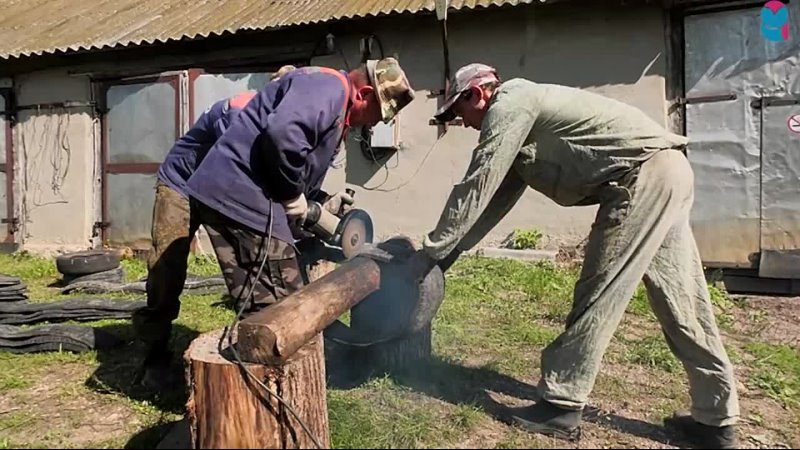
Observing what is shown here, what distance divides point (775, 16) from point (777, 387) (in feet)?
12.9

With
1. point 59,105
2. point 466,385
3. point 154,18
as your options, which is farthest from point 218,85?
point 466,385

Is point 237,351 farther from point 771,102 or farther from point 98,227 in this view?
point 98,227

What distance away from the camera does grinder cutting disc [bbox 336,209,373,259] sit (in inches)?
135

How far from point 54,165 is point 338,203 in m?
7.12

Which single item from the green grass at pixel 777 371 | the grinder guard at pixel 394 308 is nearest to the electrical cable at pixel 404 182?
the green grass at pixel 777 371

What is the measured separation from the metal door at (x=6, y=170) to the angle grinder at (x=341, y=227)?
7742 millimetres

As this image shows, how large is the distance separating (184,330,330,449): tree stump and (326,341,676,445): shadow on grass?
3.11 ft

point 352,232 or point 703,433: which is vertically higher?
point 352,232

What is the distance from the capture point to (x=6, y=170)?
376 inches

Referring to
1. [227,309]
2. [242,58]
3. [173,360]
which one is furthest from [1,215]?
[173,360]

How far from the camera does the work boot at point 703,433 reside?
294 cm

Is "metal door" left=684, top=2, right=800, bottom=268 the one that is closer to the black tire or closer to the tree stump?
the tree stump

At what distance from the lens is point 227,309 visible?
5.42m

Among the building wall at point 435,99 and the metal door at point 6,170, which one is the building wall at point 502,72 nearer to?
the building wall at point 435,99
